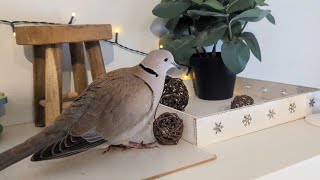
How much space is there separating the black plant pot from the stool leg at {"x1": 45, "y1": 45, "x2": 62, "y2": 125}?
350mm

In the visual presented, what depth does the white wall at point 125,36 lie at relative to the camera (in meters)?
0.67

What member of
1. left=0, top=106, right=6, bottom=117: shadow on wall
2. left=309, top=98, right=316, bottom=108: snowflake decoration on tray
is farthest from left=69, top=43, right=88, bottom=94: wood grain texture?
left=309, top=98, right=316, bottom=108: snowflake decoration on tray

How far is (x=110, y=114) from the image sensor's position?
0.46 m

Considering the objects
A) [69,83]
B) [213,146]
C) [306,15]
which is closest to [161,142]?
[213,146]

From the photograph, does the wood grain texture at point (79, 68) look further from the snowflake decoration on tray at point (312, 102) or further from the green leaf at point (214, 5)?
the snowflake decoration on tray at point (312, 102)

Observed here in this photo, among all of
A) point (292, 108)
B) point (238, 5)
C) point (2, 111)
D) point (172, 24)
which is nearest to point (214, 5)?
point (238, 5)

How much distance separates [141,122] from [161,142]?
10 cm

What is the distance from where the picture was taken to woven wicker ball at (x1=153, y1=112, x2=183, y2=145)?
54cm

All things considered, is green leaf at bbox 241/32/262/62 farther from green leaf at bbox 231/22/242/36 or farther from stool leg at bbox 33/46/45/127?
stool leg at bbox 33/46/45/127

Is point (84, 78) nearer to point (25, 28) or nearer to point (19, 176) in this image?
point (25, 28)

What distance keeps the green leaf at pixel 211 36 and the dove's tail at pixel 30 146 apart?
0.39 metres

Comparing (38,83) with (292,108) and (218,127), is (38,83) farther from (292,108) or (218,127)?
(292,108)

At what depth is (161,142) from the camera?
22.0 inches

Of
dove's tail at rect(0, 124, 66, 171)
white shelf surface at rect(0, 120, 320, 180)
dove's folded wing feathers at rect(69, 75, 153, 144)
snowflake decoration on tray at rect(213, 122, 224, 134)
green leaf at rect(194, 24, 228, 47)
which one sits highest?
green leaf at rect(194, 24, 228, 47)
